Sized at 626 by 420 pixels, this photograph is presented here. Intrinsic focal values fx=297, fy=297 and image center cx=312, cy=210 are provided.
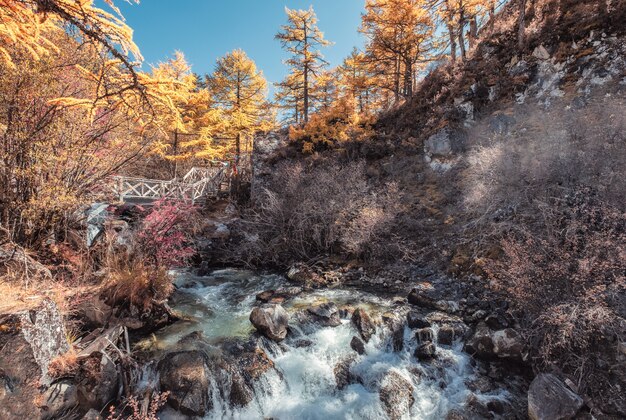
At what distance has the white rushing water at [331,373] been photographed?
178 inches

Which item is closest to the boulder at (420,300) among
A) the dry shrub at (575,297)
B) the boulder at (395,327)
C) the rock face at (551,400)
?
the boulder at (395,327)

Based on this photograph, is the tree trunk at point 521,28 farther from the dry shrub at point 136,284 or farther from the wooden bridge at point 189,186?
the wooden bridge at point 189,186

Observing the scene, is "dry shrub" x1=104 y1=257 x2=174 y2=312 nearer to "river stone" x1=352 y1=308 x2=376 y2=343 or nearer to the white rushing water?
the white rushing water

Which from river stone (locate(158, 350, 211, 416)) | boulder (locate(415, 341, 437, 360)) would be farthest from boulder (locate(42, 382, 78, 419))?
boulder (locate(415, 341, 437, 360))

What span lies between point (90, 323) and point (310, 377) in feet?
14.1

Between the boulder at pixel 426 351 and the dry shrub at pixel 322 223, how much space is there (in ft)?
13.7

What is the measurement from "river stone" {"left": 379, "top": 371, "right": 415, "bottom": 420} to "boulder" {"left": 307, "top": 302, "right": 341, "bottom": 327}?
1.63m

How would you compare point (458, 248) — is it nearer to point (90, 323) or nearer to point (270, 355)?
point (270, 355)

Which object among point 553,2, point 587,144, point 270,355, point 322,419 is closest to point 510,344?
point 322,419

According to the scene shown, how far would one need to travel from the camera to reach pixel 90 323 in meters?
5.65

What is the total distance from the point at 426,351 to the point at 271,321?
2.94 meters

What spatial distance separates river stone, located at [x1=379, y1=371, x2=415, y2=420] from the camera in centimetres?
452

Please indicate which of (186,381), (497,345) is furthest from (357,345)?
(186,381)

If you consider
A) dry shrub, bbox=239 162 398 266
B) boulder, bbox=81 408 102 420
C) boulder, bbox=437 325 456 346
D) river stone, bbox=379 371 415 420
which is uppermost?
dry shrub, bbox=239 162 398 266
